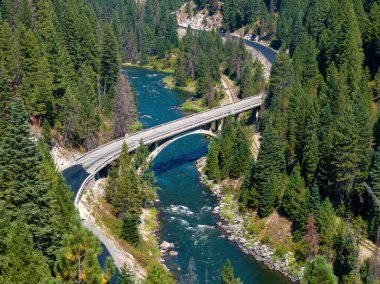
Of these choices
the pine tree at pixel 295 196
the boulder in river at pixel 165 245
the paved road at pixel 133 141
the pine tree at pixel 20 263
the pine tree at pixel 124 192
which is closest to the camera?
the pine tree at pixel 20 263

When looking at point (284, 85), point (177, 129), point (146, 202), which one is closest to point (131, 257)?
point (146, 202)

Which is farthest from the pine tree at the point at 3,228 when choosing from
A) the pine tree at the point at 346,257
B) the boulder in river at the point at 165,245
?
the pine tree at the point at 346,257

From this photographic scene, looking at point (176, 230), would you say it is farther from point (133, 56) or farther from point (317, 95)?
point (133, 56)

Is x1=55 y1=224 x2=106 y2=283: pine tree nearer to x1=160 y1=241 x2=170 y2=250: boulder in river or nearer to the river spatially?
the river

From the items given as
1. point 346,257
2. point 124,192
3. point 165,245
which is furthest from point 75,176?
point 346,257

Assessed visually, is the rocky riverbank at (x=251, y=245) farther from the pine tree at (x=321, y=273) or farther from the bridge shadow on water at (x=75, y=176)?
the pine tree at (x=321, y=273)

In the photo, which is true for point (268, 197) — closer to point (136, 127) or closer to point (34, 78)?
point (34, 78)
